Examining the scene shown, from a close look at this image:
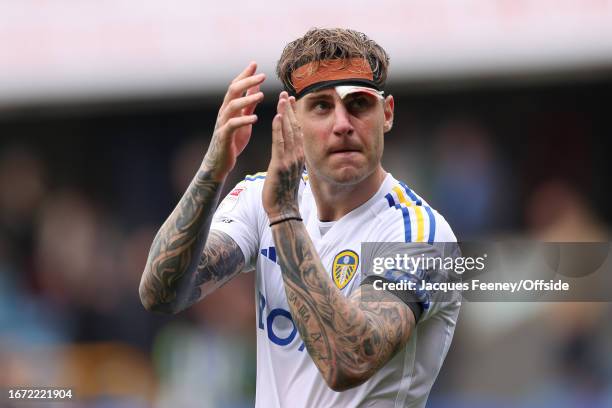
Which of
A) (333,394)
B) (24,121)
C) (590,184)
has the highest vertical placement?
(24,121)

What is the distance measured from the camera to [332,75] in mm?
3943

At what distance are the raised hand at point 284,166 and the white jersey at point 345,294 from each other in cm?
43

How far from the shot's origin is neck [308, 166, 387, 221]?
405 centimetres

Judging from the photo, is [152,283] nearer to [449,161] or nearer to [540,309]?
[540,309]

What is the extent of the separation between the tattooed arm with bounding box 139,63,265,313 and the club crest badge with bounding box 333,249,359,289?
19.8 inches

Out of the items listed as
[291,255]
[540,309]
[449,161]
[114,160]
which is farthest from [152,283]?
[114,160]

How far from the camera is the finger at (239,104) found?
3626mm

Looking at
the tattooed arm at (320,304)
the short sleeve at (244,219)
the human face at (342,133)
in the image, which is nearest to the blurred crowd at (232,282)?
the short sleeve at (244,219)

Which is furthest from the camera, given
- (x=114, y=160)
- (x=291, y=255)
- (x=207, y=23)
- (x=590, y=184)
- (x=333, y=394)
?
(x=114, y=160)

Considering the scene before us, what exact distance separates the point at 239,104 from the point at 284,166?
0.29 meters

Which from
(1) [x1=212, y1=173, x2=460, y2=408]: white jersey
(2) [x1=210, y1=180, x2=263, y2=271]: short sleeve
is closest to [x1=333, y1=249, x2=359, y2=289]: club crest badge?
(1) [x1=212, y1=173, x2=460, y2=408]: white jersey

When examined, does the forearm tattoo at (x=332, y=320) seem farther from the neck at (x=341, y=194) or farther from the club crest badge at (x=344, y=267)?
the neck at (x=341, y=194)

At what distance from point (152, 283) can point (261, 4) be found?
5.43 metres

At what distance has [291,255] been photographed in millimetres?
3533
